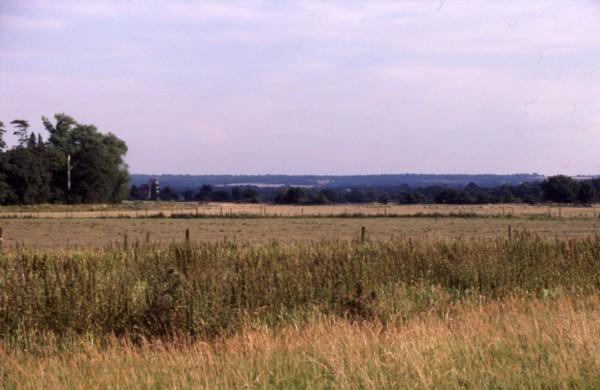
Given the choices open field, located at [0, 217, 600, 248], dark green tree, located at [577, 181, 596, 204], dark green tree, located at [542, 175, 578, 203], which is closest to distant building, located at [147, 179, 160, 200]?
dark green tree, located at [542, 175, 578, 203]

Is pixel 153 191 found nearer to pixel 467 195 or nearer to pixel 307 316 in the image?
pixel 467 195

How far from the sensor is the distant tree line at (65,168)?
94.8m

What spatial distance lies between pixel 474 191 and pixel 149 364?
121785mm

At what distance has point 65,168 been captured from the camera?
10294 cm

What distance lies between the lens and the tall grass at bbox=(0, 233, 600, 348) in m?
11.5

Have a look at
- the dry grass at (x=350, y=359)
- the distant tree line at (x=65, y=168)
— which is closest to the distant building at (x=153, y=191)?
the distant tree line at (x=65, y=168)

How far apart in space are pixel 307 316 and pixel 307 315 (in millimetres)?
109

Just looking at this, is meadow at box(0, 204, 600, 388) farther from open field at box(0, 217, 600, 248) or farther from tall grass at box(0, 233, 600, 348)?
open field at box(0, 217, 600, 248)

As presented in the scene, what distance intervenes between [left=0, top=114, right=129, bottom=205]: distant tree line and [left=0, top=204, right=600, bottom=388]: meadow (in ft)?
271

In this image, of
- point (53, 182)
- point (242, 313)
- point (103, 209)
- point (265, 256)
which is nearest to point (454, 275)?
point (265, 256)

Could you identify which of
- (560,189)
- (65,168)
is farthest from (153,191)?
(560,189)

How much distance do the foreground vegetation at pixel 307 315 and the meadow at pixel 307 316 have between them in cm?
3

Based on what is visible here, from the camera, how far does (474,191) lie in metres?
127

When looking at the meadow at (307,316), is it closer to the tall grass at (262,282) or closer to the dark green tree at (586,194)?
the tall grass at (262,282)
